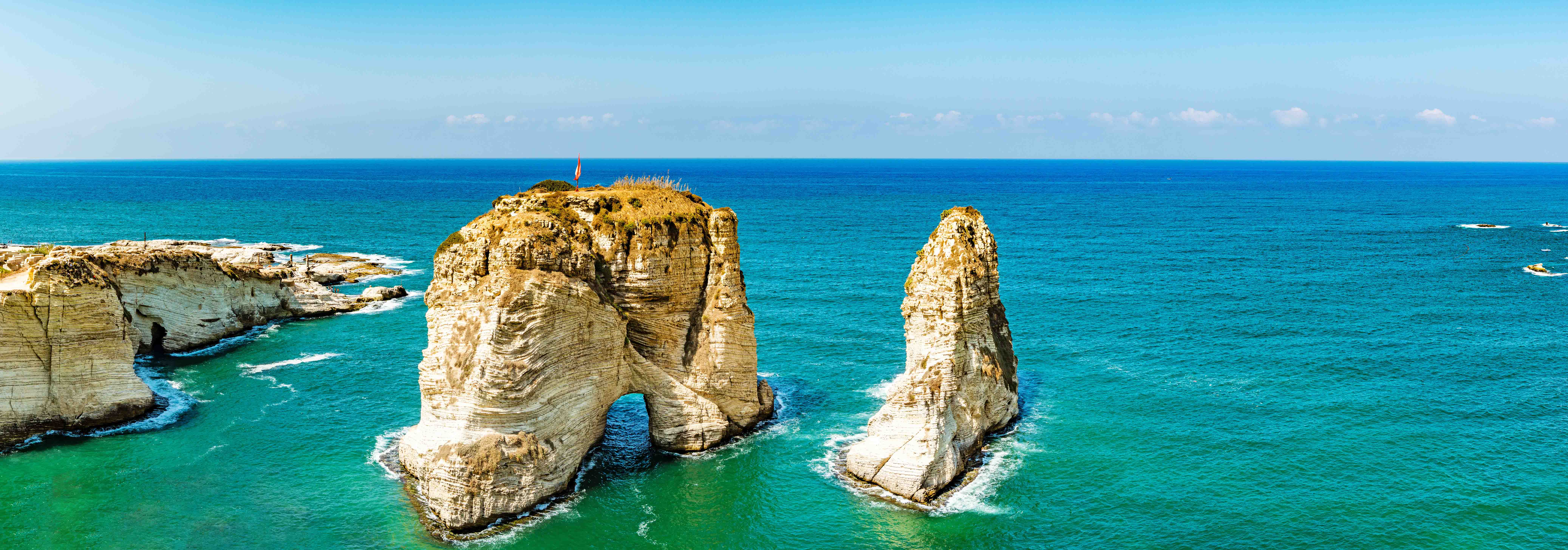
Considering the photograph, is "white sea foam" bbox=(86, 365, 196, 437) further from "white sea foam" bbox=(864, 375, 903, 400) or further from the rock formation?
"white sea foam" bbox=(864, 375, 903, 400)

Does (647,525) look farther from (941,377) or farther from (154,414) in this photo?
(154,414)

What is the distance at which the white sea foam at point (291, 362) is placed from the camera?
49938 millimetres

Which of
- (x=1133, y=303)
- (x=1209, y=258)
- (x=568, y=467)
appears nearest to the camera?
(x=568, y=467)

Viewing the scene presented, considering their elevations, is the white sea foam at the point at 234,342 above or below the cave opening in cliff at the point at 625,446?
above

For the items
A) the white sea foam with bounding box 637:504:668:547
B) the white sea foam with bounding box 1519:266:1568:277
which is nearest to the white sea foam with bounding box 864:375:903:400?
the white sea foam with bounding box 637:504:668:547

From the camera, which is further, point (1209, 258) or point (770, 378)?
point (1209, 258)

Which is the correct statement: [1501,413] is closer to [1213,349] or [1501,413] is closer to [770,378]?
[1213,349]

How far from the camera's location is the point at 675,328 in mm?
38312

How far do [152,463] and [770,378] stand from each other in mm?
26314

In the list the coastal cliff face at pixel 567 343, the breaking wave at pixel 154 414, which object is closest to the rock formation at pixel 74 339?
the breaking wave at pixel 154 414

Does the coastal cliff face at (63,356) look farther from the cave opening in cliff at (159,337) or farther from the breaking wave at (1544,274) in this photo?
the breaking wave at (1544,274)

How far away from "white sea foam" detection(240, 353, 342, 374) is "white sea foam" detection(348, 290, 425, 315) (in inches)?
415

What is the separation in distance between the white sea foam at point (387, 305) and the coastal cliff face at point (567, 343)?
26655mm

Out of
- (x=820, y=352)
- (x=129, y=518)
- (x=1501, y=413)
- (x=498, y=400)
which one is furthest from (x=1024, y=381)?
(x=129, y=518)
